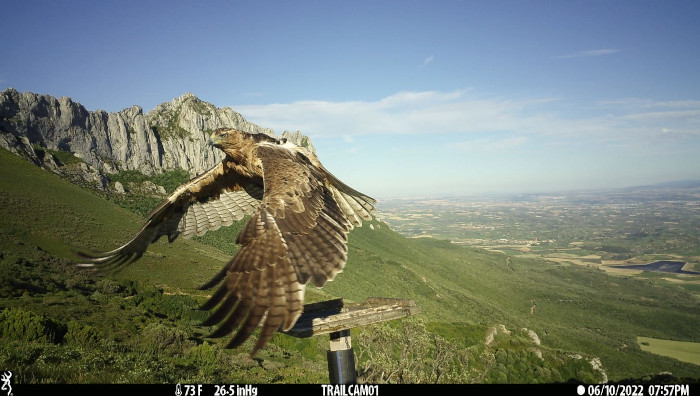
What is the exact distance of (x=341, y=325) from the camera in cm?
355

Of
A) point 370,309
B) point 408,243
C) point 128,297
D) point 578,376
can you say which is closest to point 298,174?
point 370,309

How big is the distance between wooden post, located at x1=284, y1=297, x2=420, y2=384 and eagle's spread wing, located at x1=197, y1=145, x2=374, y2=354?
0.51 metres

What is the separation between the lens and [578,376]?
46.9 m

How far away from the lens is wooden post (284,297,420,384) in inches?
139

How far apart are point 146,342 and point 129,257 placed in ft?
36.5

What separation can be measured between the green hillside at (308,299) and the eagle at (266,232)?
1055mm

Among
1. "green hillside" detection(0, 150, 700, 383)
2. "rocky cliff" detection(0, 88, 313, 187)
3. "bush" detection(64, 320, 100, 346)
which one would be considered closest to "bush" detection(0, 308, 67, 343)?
"green hillside" detection(0, 150, 700, 383)

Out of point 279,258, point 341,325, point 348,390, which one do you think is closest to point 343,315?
point 341,325

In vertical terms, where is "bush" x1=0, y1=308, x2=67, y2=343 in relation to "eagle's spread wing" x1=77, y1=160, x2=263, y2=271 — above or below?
below

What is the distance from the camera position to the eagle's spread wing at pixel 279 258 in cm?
295

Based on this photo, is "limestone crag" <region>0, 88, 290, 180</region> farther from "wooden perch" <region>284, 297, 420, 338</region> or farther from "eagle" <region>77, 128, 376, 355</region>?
"wooden perch" <region>284, 297, 420, 338</region>

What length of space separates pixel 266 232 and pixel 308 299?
1430 inches

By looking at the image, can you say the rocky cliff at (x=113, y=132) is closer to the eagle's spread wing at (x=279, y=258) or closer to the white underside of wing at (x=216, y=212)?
the white underside of wing at (x=216, y=212)

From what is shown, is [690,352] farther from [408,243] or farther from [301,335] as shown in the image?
[301,335]
